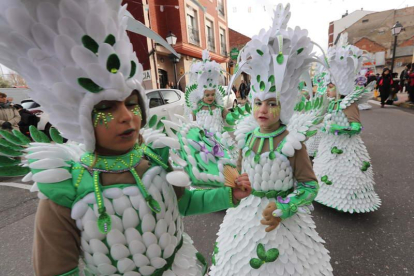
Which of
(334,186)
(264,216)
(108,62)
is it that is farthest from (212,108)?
(108,62)

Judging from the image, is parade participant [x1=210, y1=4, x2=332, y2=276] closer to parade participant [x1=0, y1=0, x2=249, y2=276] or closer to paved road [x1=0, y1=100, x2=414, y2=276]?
parade participant [x1=0, y1=0, x2=249, y2=276]

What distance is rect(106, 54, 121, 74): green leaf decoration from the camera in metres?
0.74

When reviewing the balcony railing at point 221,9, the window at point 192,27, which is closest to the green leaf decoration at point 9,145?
the window at point 192,27

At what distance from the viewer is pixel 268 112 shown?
1.49 metres

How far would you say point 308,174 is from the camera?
57.2 inches

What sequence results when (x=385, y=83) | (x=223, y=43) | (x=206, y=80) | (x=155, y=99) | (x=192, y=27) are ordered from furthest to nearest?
1. (x=223, y=43)
2. (x=192, y=27)
3. (x=385, y=83)
4. (x=155, y=99)
5. (x=206, y=80)

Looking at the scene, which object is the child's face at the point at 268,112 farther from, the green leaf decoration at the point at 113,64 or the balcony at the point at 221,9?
the balcony at the point at 221,9

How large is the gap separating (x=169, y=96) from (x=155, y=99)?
59 centimetres

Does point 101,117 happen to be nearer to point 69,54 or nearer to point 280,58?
point 69,54

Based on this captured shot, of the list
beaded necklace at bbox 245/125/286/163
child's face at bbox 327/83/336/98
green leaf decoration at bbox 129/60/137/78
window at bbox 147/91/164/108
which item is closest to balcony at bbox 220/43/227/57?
window at bbox 147/91/164/108

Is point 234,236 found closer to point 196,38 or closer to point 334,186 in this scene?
point 334,186

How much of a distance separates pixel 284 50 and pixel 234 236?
128 centimetres

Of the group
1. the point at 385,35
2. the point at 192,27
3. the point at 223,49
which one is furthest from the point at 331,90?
the point at 385,35

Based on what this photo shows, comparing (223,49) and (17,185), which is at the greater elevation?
(223,49)
